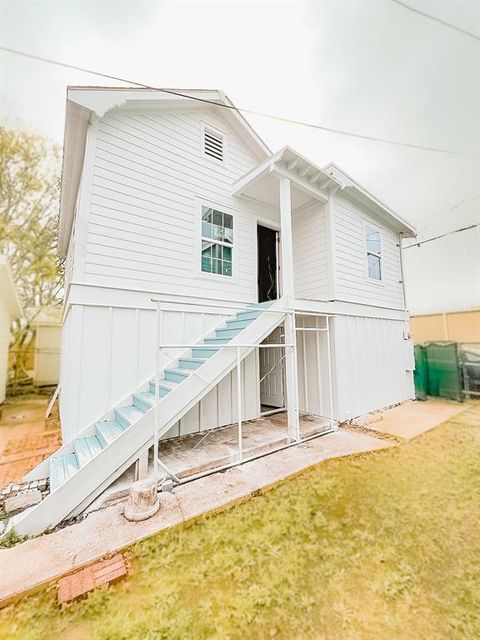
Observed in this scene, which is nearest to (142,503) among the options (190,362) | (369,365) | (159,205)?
(190,362)

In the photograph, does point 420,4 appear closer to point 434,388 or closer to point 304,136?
point 304,136

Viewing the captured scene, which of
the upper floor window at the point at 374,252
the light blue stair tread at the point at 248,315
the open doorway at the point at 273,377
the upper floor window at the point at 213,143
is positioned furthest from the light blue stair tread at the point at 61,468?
the upper floor window at the point at 374,252

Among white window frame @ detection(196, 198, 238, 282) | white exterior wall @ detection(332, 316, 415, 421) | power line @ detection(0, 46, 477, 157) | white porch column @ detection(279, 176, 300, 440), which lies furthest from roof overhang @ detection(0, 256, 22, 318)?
white exterior wall @ detection(332, 316, 415, 421)

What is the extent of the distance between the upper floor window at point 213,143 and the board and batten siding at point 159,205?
0.13 metres

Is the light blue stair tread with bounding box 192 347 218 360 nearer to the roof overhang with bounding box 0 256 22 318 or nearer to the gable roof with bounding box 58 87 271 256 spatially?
the gable roof with bounding box 58 87 271 256

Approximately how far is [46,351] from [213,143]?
1214 centimetres

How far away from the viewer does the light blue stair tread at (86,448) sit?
3.19 metres

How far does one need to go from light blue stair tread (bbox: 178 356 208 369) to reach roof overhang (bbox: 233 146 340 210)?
3.97 metres

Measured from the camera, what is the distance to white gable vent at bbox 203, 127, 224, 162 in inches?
233

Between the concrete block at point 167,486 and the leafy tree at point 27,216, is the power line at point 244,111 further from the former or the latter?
the leafy tree at point 27,216

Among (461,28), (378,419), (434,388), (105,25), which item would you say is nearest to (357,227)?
(461,28)

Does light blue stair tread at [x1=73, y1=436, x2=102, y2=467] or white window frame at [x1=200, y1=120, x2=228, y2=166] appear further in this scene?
white window frame at [x1=200, y1=120, x2=228, y2=166]

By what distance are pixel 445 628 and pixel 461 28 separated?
829cm

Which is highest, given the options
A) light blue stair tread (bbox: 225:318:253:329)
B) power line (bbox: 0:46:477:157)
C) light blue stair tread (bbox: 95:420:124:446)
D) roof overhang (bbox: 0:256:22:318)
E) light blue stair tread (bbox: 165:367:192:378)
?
power line (bbox: 0:46:477:157)
